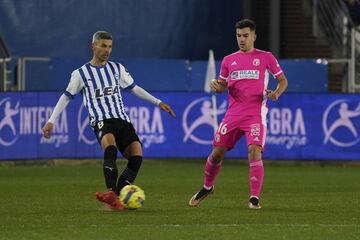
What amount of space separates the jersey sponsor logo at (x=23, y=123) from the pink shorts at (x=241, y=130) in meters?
9.04

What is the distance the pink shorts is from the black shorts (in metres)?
1.06

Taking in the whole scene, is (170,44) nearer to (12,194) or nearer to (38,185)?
(38,185)

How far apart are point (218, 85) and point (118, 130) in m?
1.29

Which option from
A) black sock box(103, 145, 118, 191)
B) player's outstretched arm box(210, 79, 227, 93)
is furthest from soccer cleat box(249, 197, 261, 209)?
black sock box(103, 145, 118, 191)

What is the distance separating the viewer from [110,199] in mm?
13945

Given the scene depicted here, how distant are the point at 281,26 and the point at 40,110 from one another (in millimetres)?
9760

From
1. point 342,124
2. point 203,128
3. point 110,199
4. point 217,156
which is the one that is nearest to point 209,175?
point 217,156

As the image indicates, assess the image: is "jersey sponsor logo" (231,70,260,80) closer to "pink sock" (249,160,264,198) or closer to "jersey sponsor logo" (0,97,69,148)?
"pink sock" (249,160,264,198)

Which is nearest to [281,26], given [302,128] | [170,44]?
[170,44]

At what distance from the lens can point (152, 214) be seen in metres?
13.9

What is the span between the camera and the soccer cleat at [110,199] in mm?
13812

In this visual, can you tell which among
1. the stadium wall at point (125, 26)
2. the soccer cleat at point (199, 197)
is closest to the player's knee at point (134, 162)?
the soccer cleat at point (199, 197)

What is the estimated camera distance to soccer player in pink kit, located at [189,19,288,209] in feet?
47.9

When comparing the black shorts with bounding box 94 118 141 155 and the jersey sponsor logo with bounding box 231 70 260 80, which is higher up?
the jersey sponsor logo with bounding box 231 70 260 80
